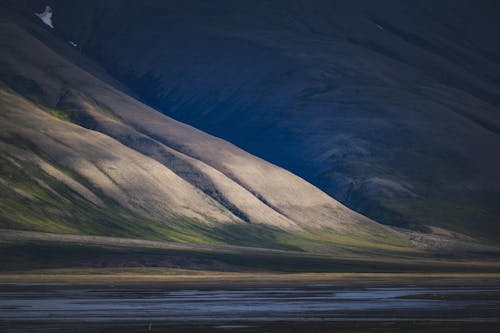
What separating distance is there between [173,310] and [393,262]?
10829 centimetres

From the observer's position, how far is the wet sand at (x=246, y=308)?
52781 mm

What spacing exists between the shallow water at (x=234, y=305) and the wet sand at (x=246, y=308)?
0.20 feet

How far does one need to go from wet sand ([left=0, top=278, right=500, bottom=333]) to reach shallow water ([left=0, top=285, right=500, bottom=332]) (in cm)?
6

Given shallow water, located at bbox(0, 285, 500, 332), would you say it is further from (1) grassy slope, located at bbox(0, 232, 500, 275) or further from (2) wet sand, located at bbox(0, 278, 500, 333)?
(1) grassy slope, located at bbox(0, 232, 500, 275)

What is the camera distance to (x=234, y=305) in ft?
228

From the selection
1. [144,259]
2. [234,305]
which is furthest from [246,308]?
[144,259]

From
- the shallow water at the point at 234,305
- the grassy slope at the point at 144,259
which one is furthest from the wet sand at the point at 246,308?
the grassy slope at the point at 144,259

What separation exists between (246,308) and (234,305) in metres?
3.31

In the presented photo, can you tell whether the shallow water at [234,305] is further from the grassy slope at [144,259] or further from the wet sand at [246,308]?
the grassy slope at [144,259]

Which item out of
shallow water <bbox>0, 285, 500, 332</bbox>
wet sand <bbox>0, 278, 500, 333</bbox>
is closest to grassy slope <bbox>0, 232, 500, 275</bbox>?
wet sand <bbox>0, 278, 500, 333</bbox>

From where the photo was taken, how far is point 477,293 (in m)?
85.6

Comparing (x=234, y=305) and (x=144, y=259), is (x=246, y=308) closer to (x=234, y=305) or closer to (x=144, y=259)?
(x=234, y=305)

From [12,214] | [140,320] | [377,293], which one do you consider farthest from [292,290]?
[12,214]

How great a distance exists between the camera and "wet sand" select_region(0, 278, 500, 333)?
2078 inches
